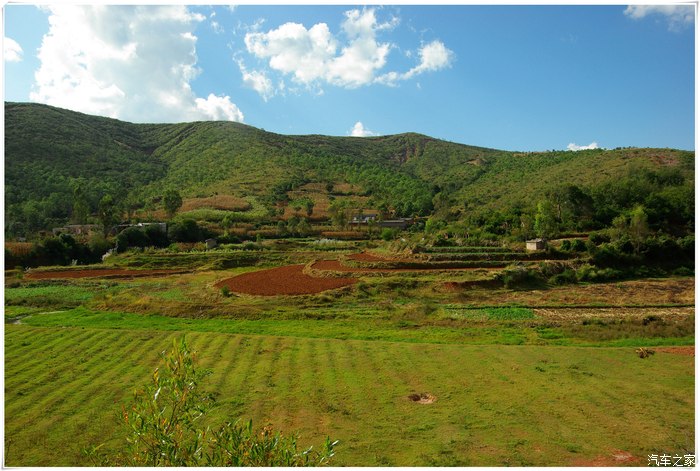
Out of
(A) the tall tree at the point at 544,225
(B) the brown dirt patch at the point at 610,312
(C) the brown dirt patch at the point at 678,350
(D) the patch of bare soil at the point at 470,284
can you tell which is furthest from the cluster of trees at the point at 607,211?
(C) the brown dirt patch at the point at 678,350

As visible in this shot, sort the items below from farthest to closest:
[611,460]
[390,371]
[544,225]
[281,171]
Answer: [281,171], [544,225], [390,371], [611,460]

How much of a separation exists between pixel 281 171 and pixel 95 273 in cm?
6967

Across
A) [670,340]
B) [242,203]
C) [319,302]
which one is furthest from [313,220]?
[670,340]

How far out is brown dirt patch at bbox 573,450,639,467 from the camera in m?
7.31

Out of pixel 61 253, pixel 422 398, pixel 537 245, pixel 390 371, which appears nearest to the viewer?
pixel 422 398

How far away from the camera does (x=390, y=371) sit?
1194 cm

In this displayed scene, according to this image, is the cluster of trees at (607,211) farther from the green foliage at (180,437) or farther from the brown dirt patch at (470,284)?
the green foliage at (180,437)

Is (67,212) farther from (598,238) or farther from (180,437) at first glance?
(180,437)

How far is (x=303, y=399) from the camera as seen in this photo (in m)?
10.1

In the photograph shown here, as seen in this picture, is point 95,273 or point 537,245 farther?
point 537,245

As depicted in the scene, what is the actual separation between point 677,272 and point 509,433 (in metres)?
29.6

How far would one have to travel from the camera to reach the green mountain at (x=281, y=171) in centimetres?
5738

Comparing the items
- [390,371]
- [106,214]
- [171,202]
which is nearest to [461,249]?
[390,371]

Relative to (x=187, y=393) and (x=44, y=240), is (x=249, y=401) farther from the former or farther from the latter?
(x=44, y=240)
